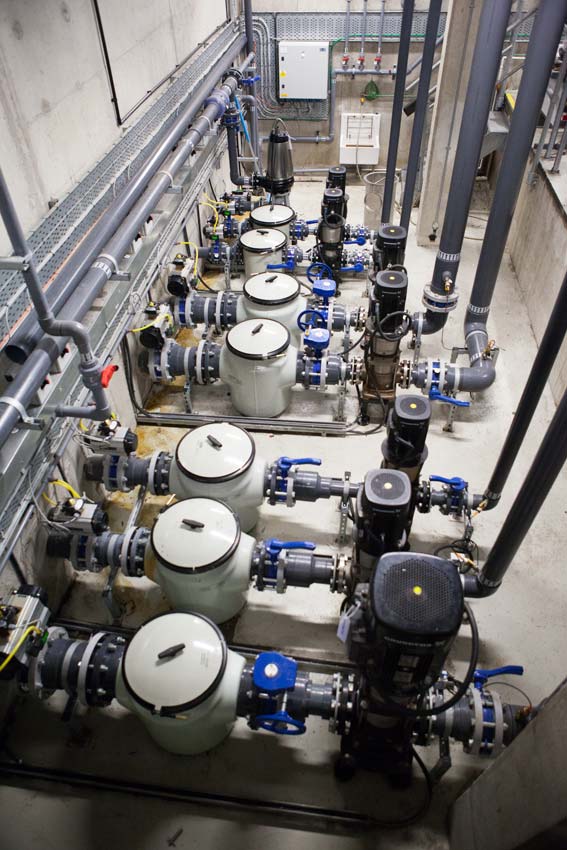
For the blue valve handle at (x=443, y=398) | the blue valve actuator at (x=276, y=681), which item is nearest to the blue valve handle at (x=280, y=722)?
the blue valve actuator at (x=276, y=681)

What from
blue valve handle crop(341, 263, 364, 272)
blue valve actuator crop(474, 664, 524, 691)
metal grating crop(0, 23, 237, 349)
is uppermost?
metal grating crop(0, 23, 237, 349)

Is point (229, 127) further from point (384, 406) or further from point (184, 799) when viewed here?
point (184, 799)

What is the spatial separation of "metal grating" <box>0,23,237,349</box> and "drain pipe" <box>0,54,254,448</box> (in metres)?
0.14

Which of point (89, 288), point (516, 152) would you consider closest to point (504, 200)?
point (516, 152)

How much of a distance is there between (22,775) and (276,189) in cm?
522

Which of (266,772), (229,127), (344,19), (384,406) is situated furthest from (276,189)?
(266,772)

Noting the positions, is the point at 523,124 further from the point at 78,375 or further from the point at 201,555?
the point at 201,555

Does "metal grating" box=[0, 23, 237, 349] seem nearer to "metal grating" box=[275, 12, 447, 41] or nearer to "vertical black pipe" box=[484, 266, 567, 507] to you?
"vertical black pipe" box=[484, 266, 567, 507]

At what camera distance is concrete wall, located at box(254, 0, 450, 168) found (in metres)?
6.53

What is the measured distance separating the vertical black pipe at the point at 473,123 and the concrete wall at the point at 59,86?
2.17 m

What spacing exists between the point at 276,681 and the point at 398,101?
180 inches

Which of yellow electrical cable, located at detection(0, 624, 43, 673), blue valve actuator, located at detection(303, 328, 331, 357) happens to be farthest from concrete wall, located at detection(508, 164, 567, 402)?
yellow electrical cable, located at detection(0, 624, 43, 673)

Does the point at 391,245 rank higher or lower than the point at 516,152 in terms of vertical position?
lower

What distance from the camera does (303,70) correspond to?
6.80m
